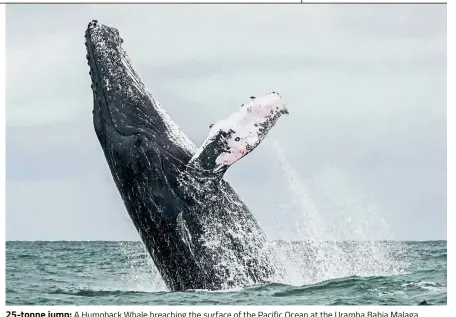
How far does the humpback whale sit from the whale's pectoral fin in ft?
0.29

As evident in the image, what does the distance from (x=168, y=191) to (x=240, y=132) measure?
4.05ft

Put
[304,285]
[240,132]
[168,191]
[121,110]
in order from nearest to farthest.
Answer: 1. [240,132]
2. [168,191]
3. [121,110]
4. [304,285]

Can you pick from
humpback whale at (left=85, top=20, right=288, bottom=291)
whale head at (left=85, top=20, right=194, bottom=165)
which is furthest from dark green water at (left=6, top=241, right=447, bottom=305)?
whale head at (left=85, top=20, right=194, bottom=165)

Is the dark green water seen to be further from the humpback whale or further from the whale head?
the whale head

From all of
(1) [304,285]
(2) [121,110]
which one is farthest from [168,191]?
(1) [304,285]

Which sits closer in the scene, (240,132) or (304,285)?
(240,132)

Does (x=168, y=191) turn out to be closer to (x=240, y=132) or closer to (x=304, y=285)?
(x=240, y=132)

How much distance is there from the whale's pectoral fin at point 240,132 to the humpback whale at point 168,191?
→ 0.09 meters

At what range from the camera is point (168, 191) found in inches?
399

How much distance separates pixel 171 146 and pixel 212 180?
28.5 inches

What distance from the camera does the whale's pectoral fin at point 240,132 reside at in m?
9.62

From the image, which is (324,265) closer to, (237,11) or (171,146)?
(171,146)

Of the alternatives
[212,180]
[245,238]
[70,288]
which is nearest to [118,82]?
[212,180]

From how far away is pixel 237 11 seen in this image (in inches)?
456
